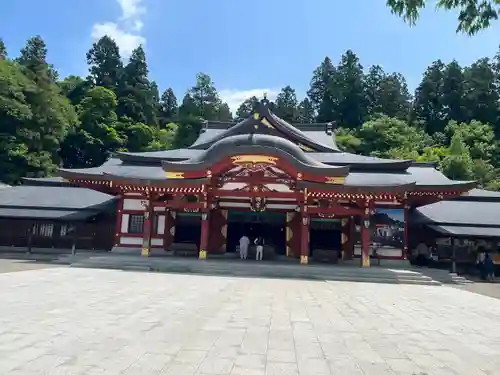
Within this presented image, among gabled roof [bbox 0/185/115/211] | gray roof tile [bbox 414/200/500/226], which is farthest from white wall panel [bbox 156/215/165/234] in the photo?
gray roof tile [bbox 414/200/500/226]

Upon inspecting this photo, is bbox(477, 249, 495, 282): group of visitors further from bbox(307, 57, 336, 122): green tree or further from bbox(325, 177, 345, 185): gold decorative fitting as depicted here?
bbox(307, 57, 336, 122): green tree

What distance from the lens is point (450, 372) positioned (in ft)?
16.0

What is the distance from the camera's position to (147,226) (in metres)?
18.8

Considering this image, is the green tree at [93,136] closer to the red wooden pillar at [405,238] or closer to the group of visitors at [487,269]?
the red wooden pillar at [405,238]

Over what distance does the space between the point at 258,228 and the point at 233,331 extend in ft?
49.1

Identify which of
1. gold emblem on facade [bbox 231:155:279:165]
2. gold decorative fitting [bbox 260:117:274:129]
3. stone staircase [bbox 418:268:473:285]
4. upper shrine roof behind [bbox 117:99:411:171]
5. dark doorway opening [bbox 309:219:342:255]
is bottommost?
stone staircase [bbox 418:268:473:285]

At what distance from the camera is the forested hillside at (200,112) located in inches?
1577

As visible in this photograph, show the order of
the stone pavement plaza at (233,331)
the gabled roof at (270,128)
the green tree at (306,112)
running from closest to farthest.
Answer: the stone pavement plaza at (233,331) → the gabled roof at (270,128) → the green tree at (306,112)

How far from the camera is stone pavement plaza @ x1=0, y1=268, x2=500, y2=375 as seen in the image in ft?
15.7

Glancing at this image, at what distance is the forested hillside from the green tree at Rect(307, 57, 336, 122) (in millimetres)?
241

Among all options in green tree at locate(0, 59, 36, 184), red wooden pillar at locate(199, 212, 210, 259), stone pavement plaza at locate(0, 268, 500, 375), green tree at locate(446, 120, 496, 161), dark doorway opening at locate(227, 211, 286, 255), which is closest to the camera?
stone pavement plaza at locate(0, 268, 500, 375)

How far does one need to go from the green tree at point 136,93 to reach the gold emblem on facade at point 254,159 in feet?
147

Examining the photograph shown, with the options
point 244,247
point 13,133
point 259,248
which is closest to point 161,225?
point 244,247

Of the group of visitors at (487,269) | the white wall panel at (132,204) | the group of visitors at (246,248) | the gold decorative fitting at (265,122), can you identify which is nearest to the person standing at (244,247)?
the group of visitors at (246,248)
